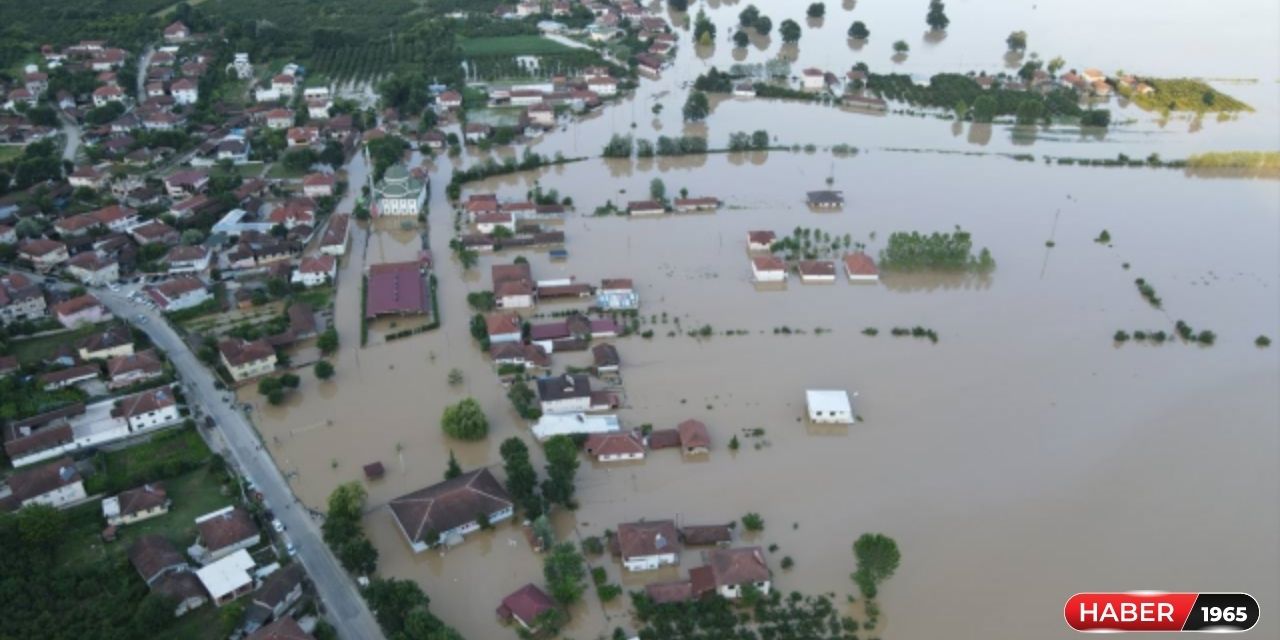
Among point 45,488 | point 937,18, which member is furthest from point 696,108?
point 45,488

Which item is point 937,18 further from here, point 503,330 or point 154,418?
point 154,418

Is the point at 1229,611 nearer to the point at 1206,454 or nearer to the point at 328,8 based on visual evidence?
the point at 1206,454

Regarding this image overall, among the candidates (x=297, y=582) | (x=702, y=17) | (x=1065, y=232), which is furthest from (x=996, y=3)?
(x=297, y=582)

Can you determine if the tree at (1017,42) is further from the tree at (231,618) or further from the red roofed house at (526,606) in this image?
the tree at (231,618)

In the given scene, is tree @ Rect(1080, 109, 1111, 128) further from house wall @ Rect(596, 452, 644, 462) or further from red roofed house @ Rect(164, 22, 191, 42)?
red roofed house @ Rect(164, 22, 191, 42)

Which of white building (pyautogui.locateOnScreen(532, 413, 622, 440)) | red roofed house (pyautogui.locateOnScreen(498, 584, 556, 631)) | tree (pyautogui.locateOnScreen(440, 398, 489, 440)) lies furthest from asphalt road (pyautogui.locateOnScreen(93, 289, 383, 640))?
white building (pyautogui.locateOnScreen(532, 413, 622, 440))
